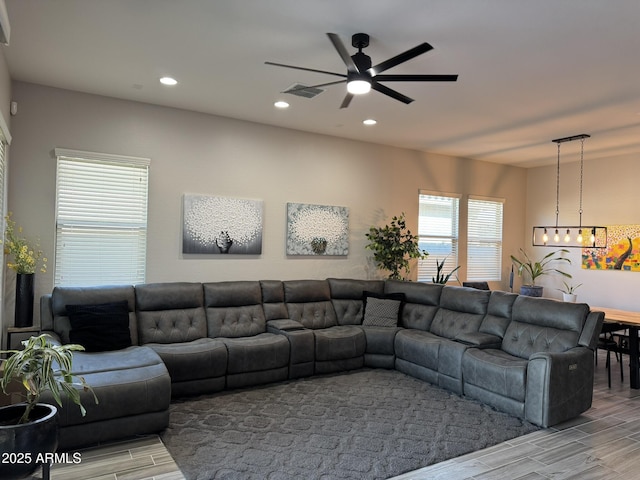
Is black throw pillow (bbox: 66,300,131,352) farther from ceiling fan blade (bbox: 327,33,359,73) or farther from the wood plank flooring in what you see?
ceiling fan blade (bbox: 327,33,359,73)

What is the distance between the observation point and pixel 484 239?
791 cm

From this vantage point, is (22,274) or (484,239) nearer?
(22,274)

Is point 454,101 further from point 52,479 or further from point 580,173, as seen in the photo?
point 52,479

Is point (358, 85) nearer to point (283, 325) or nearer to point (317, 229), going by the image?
point (283, 325)

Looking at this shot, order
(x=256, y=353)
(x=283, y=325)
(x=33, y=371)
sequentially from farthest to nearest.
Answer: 1. (x=283, y=325)
2. (x=256, y=353)
3. (x=33, y=371)

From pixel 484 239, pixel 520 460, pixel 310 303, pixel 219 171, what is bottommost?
pixel 520 460

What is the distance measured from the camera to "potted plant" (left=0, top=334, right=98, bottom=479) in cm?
217

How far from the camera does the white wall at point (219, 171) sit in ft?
14.8

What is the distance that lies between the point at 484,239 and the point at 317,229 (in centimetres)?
344

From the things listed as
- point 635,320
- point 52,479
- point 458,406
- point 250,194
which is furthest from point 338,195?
point 52,479

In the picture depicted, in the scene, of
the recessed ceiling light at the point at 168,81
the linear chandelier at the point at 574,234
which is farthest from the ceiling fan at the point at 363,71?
the linear chandelier at the point at 574,234

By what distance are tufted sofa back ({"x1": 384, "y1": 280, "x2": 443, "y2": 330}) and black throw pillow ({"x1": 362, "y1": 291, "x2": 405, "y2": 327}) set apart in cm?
10

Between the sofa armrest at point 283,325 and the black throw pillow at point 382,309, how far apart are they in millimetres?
1040

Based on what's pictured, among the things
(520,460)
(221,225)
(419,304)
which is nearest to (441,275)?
(419,304)
